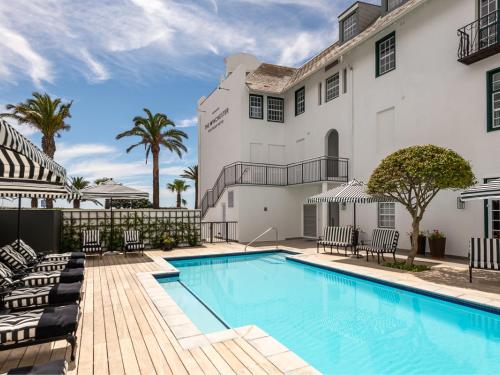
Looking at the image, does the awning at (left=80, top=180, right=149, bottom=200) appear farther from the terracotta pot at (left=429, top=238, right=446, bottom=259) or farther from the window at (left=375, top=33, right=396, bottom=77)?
the window at (left=375, top=33, right=396, bottom=77)

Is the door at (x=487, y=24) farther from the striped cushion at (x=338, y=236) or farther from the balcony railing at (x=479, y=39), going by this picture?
the striped cushion at (x=338, y=236)

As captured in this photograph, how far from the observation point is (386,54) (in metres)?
13.3

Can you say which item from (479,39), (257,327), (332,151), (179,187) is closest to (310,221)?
(332,151)

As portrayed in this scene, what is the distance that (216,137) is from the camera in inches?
869

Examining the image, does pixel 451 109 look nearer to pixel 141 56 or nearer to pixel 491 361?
pixel 491 361

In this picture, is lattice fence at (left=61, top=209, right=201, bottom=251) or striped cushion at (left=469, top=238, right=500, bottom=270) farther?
lattice fence at (left=61, top=209, right=201, bottom=251)

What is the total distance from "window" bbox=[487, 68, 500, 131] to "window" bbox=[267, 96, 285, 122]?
1133 centimetres

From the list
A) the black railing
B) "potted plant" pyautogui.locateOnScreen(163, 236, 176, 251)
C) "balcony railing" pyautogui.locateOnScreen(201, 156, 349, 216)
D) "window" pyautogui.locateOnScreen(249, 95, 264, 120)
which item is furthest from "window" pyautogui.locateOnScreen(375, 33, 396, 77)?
"potted plant" pyautogui.locateOnScreen(163, 236, 176, 251)

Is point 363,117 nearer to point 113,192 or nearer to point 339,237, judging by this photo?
point 339,237

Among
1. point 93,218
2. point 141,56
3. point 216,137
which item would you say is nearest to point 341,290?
point 93,218

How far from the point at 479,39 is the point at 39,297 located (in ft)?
43.1

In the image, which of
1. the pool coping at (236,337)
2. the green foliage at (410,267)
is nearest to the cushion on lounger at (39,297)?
the pool coping at (236,337)

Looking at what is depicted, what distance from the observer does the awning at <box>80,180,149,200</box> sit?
37.9ft

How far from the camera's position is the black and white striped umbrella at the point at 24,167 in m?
2.85
